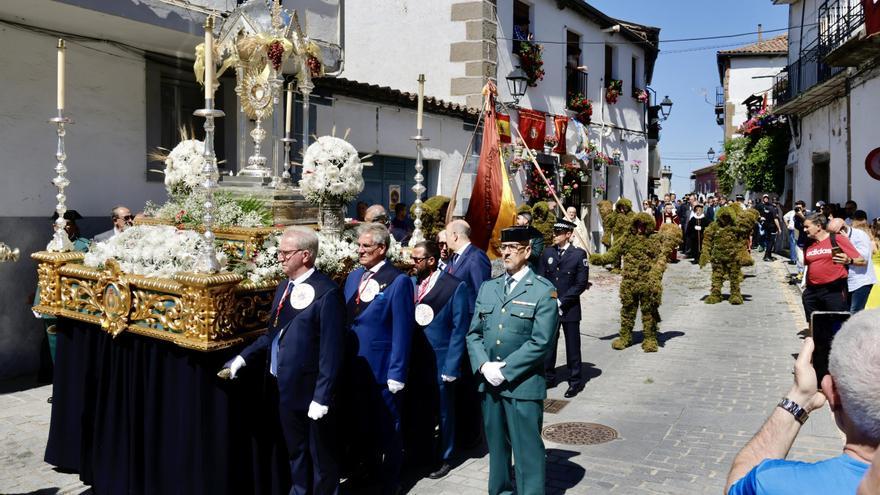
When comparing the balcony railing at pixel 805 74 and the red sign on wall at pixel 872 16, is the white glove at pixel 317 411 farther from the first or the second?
the balcony railing at pixel 805 74

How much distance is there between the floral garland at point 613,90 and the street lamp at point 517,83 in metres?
6.38

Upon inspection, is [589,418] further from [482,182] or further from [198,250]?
[198,250]

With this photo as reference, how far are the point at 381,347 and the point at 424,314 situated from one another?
1.93ft

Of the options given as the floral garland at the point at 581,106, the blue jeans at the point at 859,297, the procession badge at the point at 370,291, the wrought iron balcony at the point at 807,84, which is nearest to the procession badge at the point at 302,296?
the procession badge at the point at 370,291

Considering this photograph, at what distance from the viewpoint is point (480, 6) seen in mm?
16734

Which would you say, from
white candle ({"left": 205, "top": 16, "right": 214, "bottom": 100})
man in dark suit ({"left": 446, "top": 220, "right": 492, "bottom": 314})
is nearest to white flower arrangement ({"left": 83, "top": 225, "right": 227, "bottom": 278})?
white candle ({"left": 205, "top": 16, "right": 214, "bottom": 100})

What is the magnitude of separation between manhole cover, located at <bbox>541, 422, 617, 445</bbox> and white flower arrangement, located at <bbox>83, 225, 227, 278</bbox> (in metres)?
3.39

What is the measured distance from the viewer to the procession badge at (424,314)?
579 centimetres

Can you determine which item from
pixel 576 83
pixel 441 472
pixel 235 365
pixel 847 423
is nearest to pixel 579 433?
pixel 441 472

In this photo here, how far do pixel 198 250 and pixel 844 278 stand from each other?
728 cm

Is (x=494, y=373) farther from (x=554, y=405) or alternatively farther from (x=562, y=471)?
(x=554, y=405)

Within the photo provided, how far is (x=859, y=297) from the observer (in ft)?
28.0

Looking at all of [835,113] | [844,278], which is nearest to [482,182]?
[844,278]

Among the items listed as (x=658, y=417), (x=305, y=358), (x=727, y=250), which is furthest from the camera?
(x=727, y=250)
